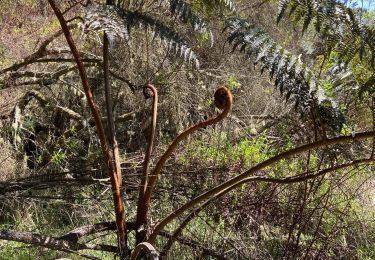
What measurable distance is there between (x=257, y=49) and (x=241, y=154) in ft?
5.72

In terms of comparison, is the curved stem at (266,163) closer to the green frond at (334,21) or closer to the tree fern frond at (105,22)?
the green frond at (334,21)

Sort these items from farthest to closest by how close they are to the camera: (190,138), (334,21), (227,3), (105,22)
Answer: (190,138) < (227,3) < (105,22) < (334,21)

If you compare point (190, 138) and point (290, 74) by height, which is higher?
point (290, 74)

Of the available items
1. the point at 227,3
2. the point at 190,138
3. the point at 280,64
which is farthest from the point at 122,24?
the point at 190,138

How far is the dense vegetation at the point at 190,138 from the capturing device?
2.01 metres

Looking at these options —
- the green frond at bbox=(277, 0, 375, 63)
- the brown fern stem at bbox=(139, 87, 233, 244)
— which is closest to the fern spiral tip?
the brown fern stem at bbox=(139, 87, 233, 244)

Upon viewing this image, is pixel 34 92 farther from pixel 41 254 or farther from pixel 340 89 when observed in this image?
pixel 340 89

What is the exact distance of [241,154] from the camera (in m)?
3.68

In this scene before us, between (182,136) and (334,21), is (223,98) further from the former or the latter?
(334,21)

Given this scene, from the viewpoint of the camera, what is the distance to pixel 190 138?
452 centimetres

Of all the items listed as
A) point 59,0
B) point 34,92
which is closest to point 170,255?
point 34,92

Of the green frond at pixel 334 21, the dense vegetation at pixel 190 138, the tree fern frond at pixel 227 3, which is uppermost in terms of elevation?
the tree fern frond at pixel 227 3

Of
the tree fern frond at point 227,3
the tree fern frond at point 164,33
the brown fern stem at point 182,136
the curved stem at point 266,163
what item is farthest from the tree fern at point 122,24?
the curved stem at point 266,163

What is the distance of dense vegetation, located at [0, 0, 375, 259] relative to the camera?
2.01 m
